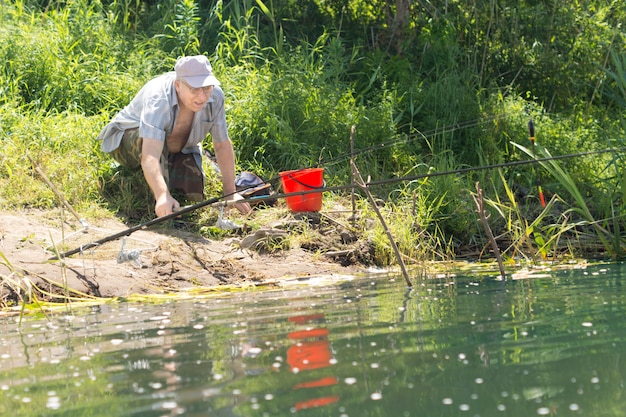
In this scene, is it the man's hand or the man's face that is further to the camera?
the man's face

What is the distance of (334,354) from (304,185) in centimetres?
334

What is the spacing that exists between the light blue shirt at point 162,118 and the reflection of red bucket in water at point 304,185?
23.5 inches

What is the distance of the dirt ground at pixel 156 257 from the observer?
19.6 feet

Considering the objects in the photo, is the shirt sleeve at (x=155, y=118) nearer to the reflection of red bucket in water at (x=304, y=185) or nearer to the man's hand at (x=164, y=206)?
the man's hand at (x=164, y=206)

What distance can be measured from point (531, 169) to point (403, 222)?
2.11 metres

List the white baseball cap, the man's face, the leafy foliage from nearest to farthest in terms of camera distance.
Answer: the white baseball cap → the man's face → the leafy foliage

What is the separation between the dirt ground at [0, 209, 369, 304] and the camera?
5988mm

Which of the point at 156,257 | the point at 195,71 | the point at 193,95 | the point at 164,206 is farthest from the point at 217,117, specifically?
the point at 156,257

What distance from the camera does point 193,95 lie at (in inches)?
261

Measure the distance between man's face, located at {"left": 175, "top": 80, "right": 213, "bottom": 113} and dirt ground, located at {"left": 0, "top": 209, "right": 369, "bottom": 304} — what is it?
0.99 metres

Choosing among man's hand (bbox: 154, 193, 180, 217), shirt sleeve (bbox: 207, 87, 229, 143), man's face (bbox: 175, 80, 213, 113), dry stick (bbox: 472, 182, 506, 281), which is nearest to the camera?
dry stick (bbox: 472, 182, 506, 281)

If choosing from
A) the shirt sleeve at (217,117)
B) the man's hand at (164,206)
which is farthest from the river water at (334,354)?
the shirt sleeve at (217,117)

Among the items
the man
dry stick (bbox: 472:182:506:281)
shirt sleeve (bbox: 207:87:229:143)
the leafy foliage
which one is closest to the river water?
dry stick (bbox: 472:182:506:281)

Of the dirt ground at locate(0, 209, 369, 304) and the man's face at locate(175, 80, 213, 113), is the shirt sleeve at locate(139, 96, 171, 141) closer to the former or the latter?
the man's face at locate(175, 80, 213, 113)
